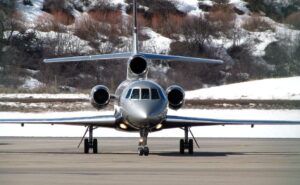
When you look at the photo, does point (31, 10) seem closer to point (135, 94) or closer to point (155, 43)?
point (155, 43)

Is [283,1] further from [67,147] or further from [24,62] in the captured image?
[67,147]

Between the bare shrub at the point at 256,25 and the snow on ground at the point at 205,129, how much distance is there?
24.9 meters

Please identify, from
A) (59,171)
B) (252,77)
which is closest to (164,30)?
(252,77)

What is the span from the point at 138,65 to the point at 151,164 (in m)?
6.71

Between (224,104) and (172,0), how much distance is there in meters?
33.9

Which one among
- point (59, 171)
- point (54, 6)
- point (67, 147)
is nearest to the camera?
point (59, 171)

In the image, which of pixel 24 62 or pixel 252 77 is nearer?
pixel 252 77

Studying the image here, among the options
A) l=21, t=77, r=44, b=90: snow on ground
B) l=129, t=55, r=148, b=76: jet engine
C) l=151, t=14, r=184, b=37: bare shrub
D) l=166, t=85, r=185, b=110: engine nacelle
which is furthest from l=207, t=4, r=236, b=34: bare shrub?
l=166, t=85, r=185, b=110: engine nacelle

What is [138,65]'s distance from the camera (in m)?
26.9

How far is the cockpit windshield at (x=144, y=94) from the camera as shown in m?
24.4

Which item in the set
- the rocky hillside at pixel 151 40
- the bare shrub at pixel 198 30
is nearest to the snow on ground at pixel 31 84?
the rocky hillside at pixel 151 40

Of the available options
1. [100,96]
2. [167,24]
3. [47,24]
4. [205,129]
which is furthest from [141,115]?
[167,24]

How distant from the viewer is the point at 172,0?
251 feet

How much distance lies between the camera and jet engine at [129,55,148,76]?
26672mm
